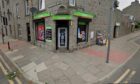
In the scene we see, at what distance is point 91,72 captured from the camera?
293 inches

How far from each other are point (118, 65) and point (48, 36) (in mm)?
6892

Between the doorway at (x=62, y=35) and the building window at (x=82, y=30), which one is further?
the building window at (x=82, y=30)

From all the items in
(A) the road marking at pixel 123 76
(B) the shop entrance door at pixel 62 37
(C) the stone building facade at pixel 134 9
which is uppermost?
(C) the stone building facade at pixel 134 9

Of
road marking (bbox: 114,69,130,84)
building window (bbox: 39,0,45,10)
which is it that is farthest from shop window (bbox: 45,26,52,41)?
road marking (bbox: 114,69,130,84)

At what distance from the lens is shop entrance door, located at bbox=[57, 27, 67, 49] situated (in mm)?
12016

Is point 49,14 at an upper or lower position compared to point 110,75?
upper

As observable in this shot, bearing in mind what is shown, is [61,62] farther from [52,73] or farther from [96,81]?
[96,81]

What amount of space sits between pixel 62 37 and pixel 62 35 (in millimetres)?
192

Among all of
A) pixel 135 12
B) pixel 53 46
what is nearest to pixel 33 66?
pixel 53 46

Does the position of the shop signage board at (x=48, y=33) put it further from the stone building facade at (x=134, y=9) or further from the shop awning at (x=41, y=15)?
the stone building facade at (x=134, y=9)

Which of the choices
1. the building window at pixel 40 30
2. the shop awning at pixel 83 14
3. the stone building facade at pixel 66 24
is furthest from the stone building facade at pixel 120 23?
the building window at pixel 40 30

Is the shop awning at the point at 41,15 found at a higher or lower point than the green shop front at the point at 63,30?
higher

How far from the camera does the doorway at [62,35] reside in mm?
11883

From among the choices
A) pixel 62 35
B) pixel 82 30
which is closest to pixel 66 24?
pixel 62 35
